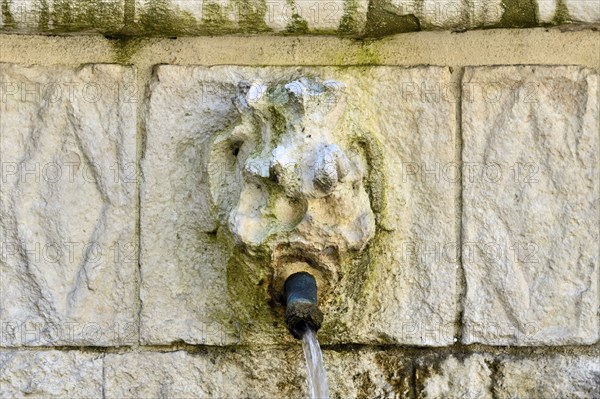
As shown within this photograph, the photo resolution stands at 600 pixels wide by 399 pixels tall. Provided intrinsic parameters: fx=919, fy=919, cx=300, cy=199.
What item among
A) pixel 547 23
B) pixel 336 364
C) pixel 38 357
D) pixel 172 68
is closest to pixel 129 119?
pixel 172 68

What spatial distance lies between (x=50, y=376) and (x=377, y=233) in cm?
77

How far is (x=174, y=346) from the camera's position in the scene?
200cm

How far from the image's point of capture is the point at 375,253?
77.6 inches

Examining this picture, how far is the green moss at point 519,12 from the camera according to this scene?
190 centimetres

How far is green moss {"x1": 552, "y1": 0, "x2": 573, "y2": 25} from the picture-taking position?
6.23 feet

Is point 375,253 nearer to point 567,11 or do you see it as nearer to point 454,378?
point 454,378

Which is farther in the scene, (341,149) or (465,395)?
(465,395)

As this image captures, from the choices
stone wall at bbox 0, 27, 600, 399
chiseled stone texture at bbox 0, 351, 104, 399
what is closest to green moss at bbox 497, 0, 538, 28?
stone wall at bbox 0, 27, 600, 399

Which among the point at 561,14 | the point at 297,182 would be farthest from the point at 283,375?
the point at 561,14

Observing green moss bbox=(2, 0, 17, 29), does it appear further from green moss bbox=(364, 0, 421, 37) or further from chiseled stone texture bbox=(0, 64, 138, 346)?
green moss bbox=(364, 0, 421, 37)

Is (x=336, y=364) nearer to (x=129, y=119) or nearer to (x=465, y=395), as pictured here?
(x=465, y=395)

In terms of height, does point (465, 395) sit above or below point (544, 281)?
below

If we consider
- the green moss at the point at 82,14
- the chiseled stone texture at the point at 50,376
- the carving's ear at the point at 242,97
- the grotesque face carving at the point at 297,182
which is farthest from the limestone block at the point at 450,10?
the chiseled stone texture at the point at 50,376

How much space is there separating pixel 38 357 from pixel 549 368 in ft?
3.62
